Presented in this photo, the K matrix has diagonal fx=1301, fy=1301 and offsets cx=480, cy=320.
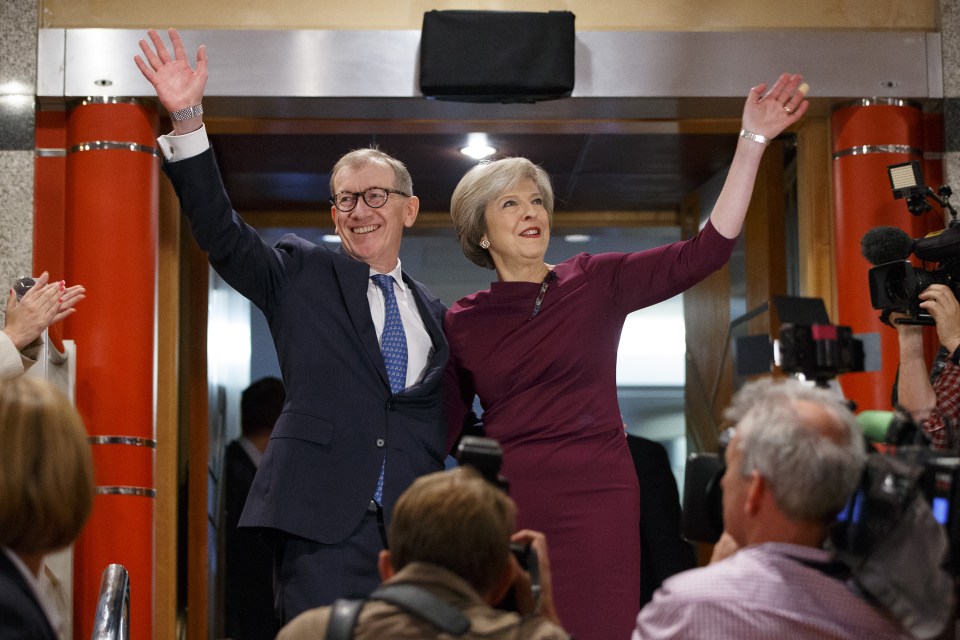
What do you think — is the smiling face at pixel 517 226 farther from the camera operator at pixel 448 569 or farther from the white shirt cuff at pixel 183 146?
the camera operator at pixel 448 569

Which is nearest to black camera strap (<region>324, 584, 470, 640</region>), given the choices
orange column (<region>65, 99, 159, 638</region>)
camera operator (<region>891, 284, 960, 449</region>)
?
camera operator (<region>891, 284, 960, 449</region>)

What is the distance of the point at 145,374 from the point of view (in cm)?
436

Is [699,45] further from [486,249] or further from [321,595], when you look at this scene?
[321,595]

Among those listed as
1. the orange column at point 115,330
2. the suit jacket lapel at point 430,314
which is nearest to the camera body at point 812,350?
the suit jacket lapel at point 430,314

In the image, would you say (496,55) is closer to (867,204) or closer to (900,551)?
(867,204)

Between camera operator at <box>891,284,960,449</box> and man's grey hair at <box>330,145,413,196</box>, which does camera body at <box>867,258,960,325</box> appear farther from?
man's grey hair at <box>330,145,413,196</box>

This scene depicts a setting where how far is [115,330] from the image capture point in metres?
4.32

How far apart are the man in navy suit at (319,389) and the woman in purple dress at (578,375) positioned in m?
0.13

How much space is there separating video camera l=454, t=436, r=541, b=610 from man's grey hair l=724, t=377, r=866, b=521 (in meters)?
0.34

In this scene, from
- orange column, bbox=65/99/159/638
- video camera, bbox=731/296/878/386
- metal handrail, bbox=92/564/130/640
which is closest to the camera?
video camera, bbox=731/296/878/386

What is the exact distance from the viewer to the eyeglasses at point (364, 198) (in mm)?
3066

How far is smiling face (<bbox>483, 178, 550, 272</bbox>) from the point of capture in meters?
3.09

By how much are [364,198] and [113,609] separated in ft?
3.56

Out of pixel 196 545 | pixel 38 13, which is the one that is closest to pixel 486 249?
pixel 38 13
